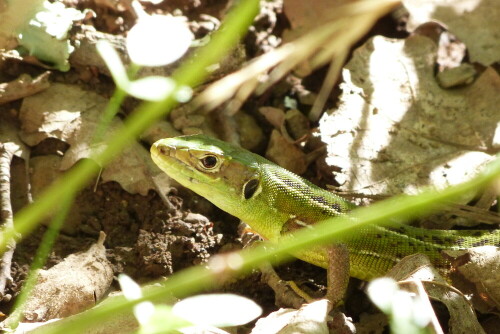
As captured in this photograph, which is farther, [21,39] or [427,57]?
[427,57]

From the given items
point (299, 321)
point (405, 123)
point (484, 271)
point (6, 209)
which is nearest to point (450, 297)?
point (484, 271)

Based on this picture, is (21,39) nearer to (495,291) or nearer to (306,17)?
(306,17)

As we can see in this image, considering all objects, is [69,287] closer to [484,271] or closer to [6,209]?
[6,209]

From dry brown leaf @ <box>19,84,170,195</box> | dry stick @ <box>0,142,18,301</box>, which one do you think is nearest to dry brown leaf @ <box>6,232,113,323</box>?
dry stick @ <box>0,142,18,301</box>

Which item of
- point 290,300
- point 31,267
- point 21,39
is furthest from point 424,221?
point 21,39

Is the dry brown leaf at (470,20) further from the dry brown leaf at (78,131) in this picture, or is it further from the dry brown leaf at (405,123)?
the dry brown leaf at (78,131)

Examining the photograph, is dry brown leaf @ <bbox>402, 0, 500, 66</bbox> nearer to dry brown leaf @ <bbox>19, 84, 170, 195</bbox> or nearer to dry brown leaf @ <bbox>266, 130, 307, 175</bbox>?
dry brown leaf @ <bbox>266, 130, 307, 175</bbox>
